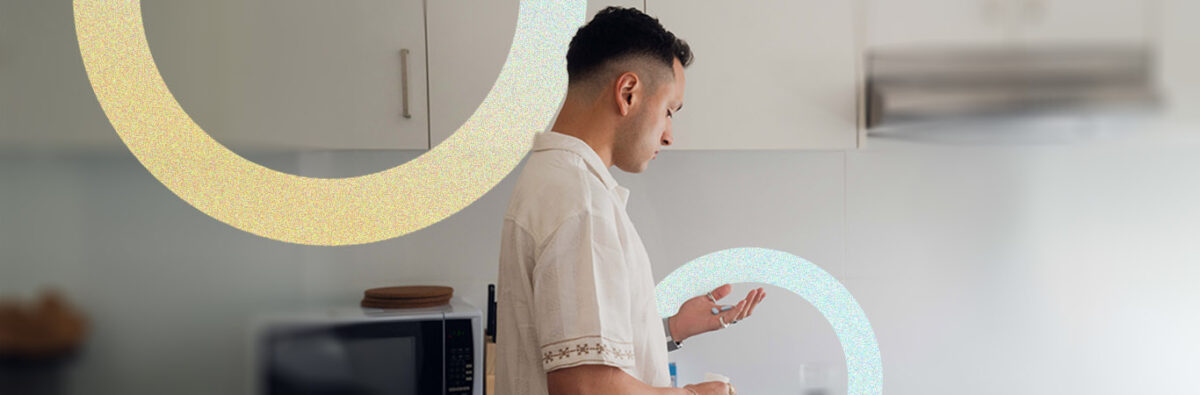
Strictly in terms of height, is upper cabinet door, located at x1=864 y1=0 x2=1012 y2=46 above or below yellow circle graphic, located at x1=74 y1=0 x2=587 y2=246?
above

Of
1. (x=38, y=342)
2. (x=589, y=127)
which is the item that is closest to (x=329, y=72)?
(x=589, y=127)

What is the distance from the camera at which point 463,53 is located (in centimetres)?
184

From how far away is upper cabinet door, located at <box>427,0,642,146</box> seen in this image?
1.83 meters

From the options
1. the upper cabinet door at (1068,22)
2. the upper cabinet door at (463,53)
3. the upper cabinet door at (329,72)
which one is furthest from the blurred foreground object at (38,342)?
the upper cabinet door at (1068,22)

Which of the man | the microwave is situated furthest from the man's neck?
the microwave

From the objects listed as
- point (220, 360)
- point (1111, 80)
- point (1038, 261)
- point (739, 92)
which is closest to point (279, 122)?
point (220, 360)

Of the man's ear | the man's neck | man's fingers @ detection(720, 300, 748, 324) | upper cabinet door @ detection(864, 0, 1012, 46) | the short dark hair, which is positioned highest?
upper cabinet door @ detection(864, 0, 1012, 46)

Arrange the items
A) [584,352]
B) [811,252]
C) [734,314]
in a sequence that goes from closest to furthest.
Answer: [584,352]
[734,314]
[811,252]

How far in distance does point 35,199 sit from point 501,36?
4.18 ft

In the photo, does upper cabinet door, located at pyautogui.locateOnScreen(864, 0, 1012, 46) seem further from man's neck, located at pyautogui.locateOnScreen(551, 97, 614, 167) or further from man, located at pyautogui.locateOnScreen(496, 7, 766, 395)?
man's neck, located at pyautogui.locateOnScreen(551, 97, 614, 167)

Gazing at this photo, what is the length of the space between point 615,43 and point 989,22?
1234 millimetres

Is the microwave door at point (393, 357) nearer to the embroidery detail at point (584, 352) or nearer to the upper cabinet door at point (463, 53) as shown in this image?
the upper cabinet door at point (463, 53)

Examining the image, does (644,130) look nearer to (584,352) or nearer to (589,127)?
(589,127)

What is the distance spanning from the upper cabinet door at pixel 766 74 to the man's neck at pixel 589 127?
65 cm
